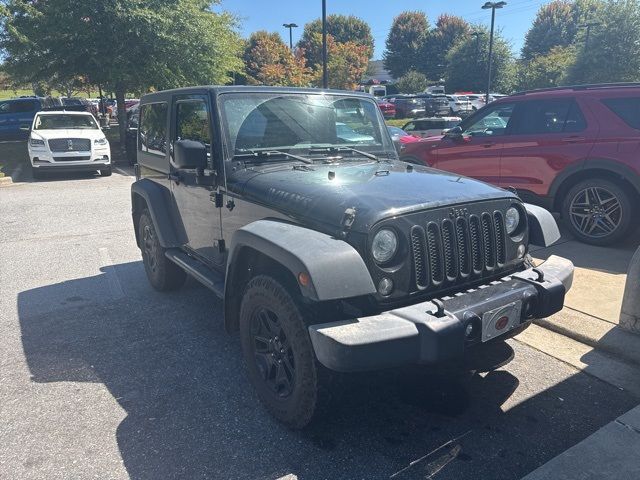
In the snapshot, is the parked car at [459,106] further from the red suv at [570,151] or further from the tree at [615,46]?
the red suv at [570,151]

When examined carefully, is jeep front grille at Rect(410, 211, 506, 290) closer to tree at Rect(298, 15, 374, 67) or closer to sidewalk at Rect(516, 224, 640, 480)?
sidewalk at Rect(516, 224, 640, 480)

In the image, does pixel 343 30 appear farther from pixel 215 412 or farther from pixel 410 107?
pixel 215 412

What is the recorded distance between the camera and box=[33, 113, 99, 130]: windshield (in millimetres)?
13508

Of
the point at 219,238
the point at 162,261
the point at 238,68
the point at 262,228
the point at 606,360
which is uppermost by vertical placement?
the point at 238,68

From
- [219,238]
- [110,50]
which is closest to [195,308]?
[219,238]

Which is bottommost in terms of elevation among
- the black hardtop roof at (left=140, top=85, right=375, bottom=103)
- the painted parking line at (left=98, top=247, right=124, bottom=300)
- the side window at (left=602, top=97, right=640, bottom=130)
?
the painted parking line at (left=98, top=247, right=124, bottom=300)

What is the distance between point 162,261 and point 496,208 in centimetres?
319

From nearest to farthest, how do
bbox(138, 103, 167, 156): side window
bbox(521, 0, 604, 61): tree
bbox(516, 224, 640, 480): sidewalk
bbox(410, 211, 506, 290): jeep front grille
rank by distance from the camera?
bbox(516, 224, 640, 480): sidewalk < bbox(410, 211, 506, 290): jeep front grille < bbox(138, 103, 167, 156): side window < bbox(521, 0, 604, 61): tree

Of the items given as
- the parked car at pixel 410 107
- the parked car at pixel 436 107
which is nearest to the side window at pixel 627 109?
the parked car at pixel 436 107

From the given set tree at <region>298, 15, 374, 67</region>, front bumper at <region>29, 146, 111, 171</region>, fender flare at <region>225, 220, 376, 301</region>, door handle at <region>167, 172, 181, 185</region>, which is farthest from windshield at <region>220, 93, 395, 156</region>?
tree at <region>298, 15, 374, 67</region>

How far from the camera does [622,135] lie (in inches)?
232

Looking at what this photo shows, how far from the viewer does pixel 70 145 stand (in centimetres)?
1294

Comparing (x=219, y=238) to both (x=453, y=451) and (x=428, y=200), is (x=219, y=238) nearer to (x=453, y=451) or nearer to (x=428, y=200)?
(x=428, y=200)

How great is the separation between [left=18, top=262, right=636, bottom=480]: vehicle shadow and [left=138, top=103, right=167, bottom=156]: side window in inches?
68.6
